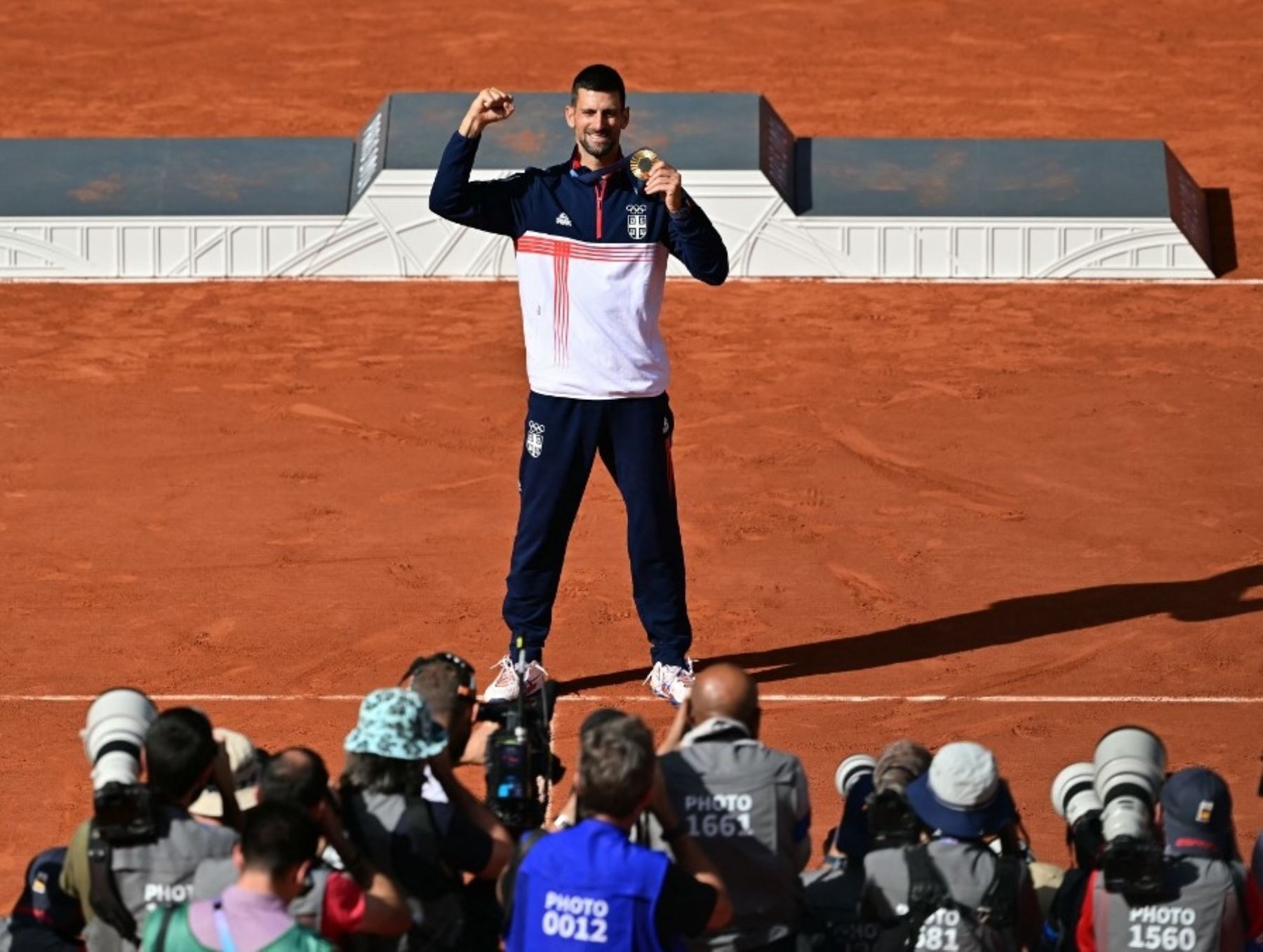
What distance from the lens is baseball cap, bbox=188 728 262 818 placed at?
25.5 ft

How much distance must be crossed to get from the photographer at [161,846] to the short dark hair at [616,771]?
3.70 feet

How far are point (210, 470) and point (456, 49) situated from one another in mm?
10618

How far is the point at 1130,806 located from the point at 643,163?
4.21 m

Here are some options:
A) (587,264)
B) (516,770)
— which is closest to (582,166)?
(587,264)

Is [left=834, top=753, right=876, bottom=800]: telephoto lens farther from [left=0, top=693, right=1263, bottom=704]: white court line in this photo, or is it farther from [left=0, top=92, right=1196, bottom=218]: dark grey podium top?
[left=0, top=92, right=1196, bottom=218]: dark grey podium top

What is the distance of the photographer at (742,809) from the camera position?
24.2 ft

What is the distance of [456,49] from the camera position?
24734mm

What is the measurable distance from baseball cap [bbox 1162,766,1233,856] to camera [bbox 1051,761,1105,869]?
0.22 meters

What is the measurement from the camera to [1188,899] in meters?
7.22

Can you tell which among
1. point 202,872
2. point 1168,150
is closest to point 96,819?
point 202,872

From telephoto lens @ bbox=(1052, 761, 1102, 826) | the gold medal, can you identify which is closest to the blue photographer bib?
telephoto lens @ bbox=(1052, 761, 1102, 826)

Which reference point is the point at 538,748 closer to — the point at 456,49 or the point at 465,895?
the point at 465,895

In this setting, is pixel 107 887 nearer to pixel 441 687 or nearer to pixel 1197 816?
pixel 441 687

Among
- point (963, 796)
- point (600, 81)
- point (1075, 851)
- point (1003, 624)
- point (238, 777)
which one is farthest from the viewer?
point (1003, 624)
